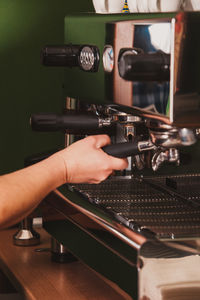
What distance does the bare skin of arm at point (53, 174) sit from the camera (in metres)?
1.12

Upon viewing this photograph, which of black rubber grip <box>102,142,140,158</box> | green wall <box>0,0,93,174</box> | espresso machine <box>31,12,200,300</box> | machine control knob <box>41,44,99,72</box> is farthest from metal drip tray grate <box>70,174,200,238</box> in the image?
green wall <box>0,0,93,174</box>

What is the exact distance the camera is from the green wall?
1947 millimetres

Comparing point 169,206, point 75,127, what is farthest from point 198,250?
point 75,127

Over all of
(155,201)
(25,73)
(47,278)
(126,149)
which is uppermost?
(25,73)

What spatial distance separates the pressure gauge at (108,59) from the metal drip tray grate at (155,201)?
258 mm

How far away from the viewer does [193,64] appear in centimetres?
97

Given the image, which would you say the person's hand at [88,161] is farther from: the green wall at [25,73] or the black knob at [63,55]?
the green wall at [25,73]

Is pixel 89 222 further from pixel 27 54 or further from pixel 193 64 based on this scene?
pixel 27 54

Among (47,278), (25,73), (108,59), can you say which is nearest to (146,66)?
(108,59)

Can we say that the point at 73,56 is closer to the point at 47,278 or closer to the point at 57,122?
the point at 57,122

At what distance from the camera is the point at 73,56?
1.35 meters

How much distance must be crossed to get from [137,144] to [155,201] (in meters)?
0.16

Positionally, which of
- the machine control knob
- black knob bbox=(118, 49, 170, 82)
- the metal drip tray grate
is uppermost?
the machine control knob

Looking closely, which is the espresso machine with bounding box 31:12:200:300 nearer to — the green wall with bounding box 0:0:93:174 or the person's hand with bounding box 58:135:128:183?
the person's hand with bounding box 58:135:128:183
